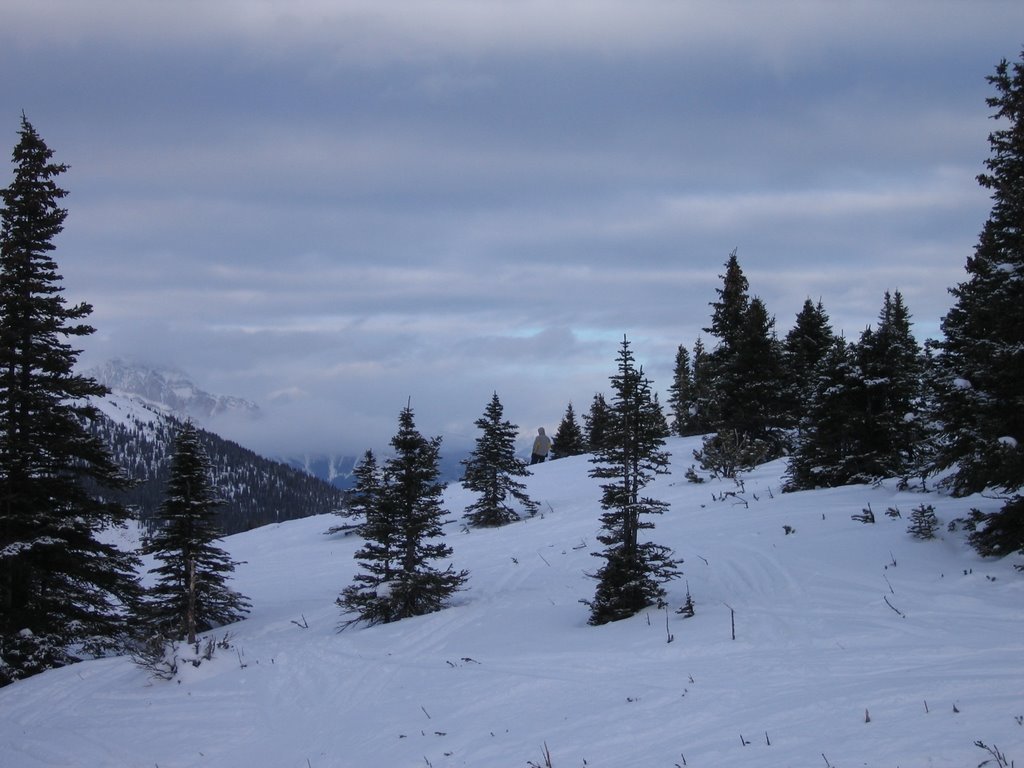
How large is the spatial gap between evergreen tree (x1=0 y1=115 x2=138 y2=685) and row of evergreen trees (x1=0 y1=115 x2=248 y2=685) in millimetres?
28

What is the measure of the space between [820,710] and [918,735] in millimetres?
1206

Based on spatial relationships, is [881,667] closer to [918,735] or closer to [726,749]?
[918,735]

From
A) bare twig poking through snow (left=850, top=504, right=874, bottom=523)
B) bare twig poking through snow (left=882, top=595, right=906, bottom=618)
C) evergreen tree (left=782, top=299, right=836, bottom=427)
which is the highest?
evergreen tree (left=782, top=299, right=836, bottom=427)

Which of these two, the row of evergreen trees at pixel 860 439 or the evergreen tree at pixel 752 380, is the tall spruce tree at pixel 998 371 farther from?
the evergreen tree at pixel 752 380

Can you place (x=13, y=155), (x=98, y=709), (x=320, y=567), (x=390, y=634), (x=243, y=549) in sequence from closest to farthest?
(x=98, y=709) → (x=390, y=634) → (x=13, y=155) → (x=320, y=567) → (x=243, y=549)

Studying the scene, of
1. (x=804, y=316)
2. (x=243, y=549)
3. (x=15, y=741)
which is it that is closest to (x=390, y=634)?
(x=15, y=741)

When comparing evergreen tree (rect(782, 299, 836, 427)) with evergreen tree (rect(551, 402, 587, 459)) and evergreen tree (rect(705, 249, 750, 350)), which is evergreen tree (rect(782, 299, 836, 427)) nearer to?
evergreen tree (rect(705, 249, 750, 350))

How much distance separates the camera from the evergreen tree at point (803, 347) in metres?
38.0

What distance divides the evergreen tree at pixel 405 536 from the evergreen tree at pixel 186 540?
14.6 feet

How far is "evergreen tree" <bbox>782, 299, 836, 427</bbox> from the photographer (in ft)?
125

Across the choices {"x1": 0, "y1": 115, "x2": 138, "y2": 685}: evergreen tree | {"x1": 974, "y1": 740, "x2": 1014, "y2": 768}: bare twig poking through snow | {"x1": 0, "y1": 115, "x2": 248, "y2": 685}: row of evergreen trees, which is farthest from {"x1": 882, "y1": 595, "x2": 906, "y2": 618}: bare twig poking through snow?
{"x1": 0, "y1": 115, "x2": 138, "y2": 685}: evergreen tree

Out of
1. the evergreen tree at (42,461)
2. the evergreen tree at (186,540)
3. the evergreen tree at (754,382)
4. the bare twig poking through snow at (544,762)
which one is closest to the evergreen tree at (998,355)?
the bare twig poking through snow at (544,762)

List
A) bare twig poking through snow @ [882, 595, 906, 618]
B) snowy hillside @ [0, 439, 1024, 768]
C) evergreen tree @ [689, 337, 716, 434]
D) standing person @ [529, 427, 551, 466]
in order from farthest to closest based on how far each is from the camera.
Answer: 1. standing person @ [529, 427, 551, 466]
2. evergreen tree @ [689, 337, 716, 434]
3. bare twig poking through snow @ [882, 595, 906, 618]
4. snowy hillside @ [0, 439, 1024, 768]

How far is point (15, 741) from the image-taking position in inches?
487
